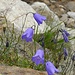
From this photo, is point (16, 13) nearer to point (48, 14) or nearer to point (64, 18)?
point (48, 14)

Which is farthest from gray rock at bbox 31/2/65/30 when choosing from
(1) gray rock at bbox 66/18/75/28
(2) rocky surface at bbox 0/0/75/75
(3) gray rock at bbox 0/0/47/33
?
(3) gray rock at bbox 0/0/47/33

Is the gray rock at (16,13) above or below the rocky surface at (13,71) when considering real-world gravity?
above

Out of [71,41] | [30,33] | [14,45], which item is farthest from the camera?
[71,41]

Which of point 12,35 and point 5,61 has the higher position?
point 12,35

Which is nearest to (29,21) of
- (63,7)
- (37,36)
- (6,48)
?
(37,36)

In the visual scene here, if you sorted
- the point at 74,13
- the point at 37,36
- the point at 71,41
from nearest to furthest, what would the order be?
the point at 37,36 → the point at 71,41 → the point at 74,13

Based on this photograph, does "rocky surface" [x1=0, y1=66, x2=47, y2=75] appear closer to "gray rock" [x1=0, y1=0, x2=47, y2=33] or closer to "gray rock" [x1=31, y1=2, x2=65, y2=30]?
"gray rock" [x1=0, y1=0, x2=47, y2=33]

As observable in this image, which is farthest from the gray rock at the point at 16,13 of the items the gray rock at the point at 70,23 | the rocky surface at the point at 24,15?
the gray rock at the point at 70,23

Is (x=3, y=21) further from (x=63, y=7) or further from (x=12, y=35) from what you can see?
(x=63, y=7)

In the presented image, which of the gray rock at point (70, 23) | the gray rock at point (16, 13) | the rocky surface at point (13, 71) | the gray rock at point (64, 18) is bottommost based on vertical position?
the gray rock at point (70, 23)

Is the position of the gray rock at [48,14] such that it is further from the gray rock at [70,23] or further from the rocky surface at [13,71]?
the rocky surface at [13,71]

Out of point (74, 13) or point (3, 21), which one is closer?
point (3, 21)
